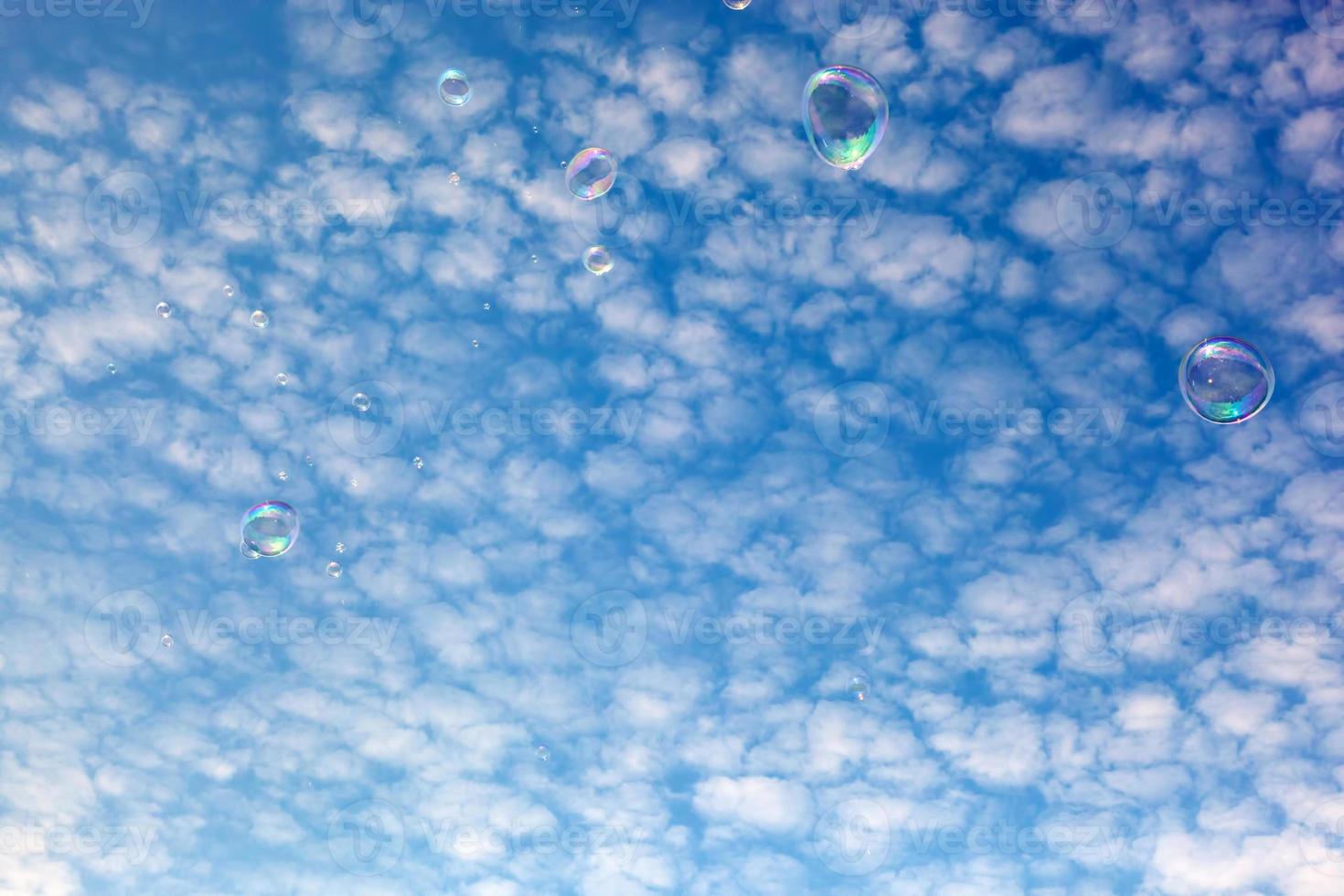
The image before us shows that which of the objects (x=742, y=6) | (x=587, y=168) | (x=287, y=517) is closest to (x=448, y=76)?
(x=587, y=168)

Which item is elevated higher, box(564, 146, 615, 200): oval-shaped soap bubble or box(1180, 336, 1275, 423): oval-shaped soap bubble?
box(564, 146, 615, 200): oval-shaped soap bubble

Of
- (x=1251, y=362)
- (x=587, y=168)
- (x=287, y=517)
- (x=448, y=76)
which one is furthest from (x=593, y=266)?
(x=1251, y=362)

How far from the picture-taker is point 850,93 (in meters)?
14.0

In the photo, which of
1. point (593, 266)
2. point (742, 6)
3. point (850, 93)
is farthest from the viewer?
point (593, 266)

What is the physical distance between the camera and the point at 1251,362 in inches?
561

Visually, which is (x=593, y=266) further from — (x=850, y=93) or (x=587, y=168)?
(x=850, y=93)

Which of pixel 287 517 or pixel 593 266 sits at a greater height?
pixel 593 266

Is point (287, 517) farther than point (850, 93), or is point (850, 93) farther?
point (287, 517)

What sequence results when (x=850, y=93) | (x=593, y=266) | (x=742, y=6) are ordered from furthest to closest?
(x=593, y=266)
(x=742, y=6)
(x=850, y=93)

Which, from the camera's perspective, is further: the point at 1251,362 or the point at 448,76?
the point at 448,76

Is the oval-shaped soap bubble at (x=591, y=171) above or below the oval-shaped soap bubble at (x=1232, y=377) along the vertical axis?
above

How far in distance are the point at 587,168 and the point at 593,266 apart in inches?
72.3

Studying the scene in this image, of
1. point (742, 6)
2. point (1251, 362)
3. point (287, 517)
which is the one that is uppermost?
point (742, 6)

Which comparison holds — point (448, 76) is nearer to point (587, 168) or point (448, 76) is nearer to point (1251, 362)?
point (587, 168)
